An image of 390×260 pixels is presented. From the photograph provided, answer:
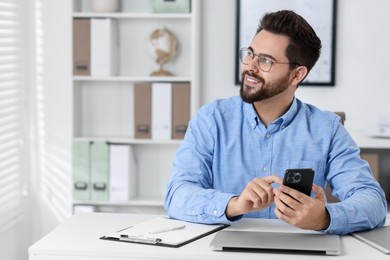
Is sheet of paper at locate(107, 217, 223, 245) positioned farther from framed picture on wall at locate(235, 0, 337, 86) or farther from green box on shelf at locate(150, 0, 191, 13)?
framed picture on wall at locate(235, 0, 337, 86)

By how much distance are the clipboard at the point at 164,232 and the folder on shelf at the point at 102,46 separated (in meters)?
2.07

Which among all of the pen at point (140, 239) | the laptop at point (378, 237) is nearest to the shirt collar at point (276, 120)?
the laptop at point (378, 237)

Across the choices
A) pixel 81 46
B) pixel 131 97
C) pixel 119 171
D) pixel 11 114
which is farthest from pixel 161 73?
pixel 11 114

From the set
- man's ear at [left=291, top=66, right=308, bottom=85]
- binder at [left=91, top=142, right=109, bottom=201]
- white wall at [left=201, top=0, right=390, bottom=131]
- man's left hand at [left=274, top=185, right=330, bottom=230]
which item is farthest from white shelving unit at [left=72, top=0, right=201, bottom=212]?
man's left hand at [left=274, top=185, right=330, bottom=230]

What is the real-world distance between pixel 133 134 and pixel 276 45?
190 cm

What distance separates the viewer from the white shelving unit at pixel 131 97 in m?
4.30

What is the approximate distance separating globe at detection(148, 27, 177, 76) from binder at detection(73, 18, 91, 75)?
1.14 feet

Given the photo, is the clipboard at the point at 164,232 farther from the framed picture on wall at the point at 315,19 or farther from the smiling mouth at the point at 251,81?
the framed picture on wall at the point at 315,19

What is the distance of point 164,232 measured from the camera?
2.09 meters

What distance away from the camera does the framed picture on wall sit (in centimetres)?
428

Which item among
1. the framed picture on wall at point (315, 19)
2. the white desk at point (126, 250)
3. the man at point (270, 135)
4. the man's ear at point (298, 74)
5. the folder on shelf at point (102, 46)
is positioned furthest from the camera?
the framed picture on wall at point (315, 19)

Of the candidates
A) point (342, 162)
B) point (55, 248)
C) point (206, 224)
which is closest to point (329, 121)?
point (342, 162)

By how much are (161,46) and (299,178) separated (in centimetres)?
232

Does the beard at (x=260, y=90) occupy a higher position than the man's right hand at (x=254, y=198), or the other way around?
the beard at (x=260, y=90)
